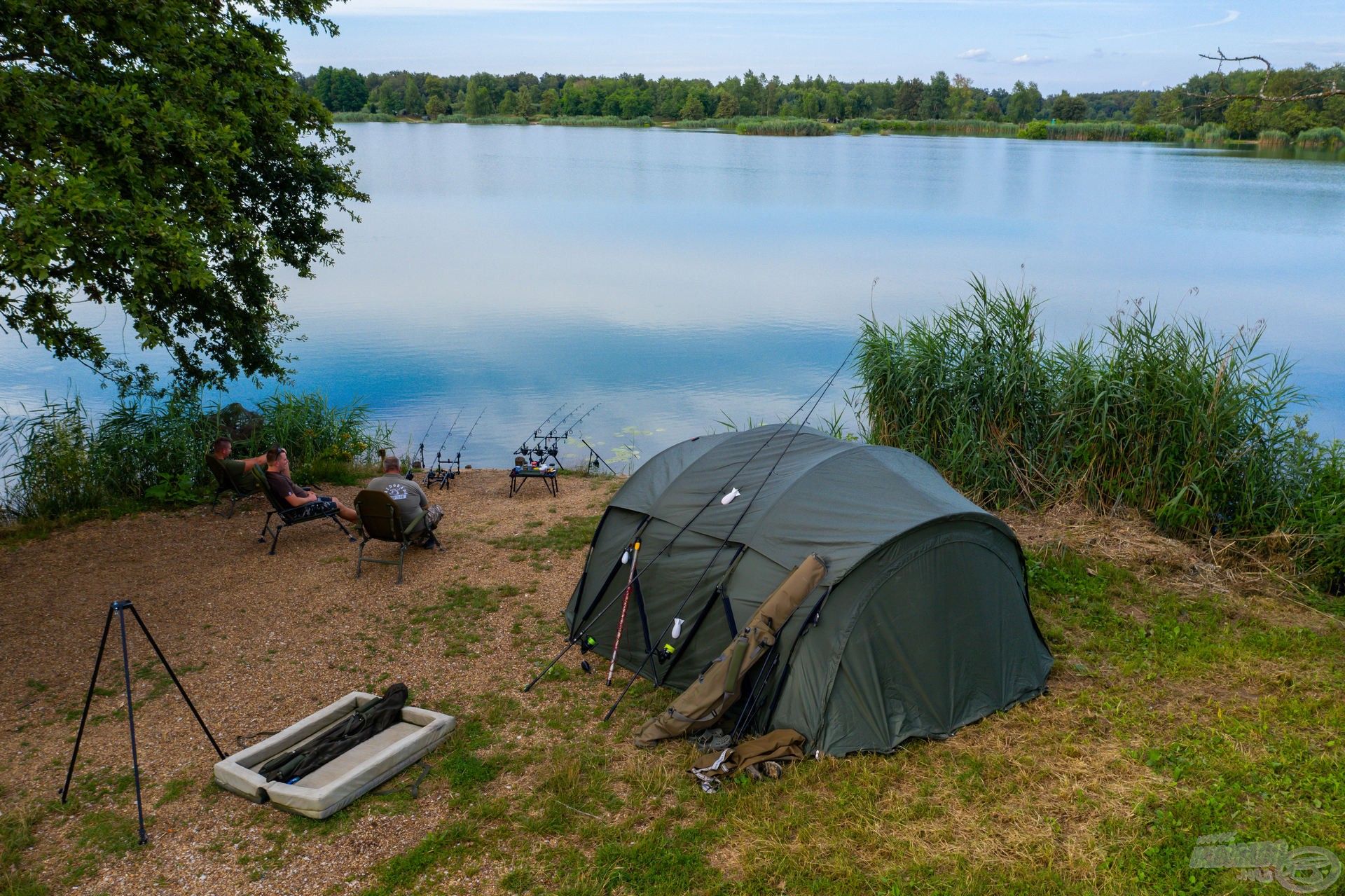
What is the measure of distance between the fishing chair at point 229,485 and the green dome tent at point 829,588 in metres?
4.92

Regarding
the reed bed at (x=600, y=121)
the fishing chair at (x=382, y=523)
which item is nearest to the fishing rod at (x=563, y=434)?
the fishing chair at (x=382, y=523)

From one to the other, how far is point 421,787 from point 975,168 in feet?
200

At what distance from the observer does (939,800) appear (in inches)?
212

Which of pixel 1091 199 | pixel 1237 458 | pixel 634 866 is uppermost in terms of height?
pixel 1091 199

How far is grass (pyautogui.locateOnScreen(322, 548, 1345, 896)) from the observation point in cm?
479

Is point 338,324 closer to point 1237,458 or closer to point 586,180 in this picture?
point 1237,458

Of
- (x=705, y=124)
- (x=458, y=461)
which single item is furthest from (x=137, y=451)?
(x=705, y=124)

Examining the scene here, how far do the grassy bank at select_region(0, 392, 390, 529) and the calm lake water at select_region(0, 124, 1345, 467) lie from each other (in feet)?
11.1

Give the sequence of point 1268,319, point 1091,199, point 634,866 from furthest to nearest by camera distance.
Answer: point 1091,199 → point 1268,319 → point 634,866

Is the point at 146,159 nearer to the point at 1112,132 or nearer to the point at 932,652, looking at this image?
the point at 932,652

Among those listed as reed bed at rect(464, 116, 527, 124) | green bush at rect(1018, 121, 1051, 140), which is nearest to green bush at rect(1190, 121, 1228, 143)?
green bush at rect(1018, 121, 1051, 140)

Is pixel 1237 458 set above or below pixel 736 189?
below

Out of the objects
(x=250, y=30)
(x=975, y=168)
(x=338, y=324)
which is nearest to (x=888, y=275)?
(x=338, y=324)

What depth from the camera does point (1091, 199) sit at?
40.9 meters
